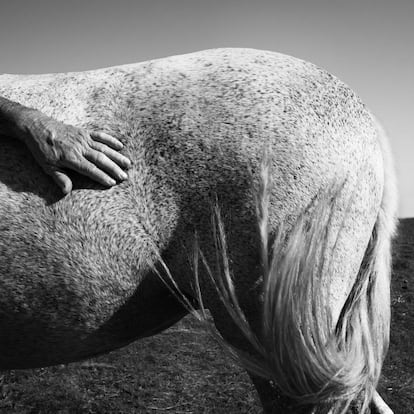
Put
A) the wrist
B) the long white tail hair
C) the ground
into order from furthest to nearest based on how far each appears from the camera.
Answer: the ground < the wrist < the long white tail hair

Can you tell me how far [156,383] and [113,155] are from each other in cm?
246

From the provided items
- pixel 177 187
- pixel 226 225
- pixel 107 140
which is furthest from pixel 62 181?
pixel 226 225

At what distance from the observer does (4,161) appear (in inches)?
63.6

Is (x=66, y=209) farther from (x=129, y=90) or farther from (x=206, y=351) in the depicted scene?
(x=206, y=351)

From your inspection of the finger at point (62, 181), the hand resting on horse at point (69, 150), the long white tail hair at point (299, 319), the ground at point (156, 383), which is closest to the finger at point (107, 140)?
the hand resting on horse at point (69, 150)

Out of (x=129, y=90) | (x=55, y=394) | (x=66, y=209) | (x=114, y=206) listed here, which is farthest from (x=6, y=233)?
(x=55, y=394)

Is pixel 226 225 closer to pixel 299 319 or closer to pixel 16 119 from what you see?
pixel 299 319

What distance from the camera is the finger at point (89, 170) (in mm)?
1559

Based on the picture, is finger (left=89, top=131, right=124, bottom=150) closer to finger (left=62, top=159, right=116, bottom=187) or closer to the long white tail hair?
finger (left=62, top=159, right=116, bottom=187)

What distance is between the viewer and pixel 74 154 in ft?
5.13

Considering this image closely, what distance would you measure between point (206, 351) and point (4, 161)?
9.81 feet

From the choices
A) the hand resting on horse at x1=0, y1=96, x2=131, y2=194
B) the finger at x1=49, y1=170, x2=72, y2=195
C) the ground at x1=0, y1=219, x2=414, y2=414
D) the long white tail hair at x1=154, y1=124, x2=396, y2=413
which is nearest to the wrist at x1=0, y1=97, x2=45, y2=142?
the hand resting on horse at x1=0, y1=96, x2=131, y2=194

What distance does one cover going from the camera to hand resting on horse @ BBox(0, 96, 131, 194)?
156 centimetres

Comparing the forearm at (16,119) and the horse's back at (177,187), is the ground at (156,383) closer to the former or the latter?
the horse's back at (177,187)
